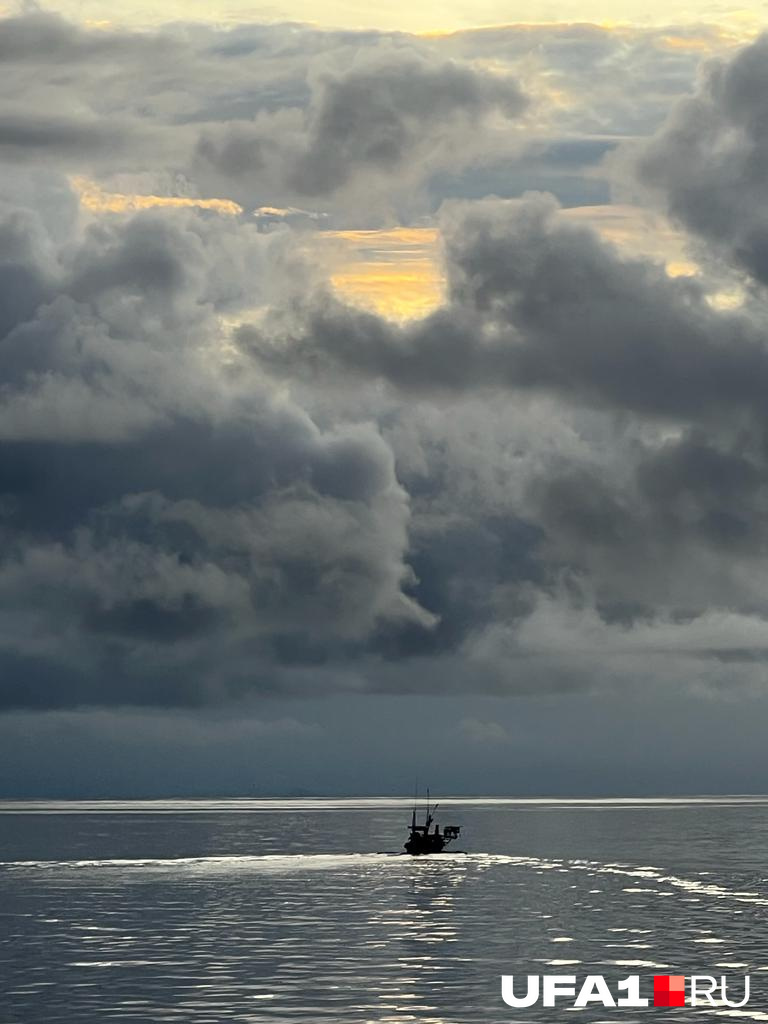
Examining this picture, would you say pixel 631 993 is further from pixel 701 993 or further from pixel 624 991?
pixel 701 993

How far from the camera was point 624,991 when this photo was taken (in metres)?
92.1

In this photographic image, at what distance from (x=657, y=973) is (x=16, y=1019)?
3985cm

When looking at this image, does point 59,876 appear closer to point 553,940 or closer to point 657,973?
point 553,940

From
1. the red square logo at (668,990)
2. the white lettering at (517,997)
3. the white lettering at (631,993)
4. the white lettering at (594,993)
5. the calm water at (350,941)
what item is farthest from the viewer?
the red square logo at (668,990)

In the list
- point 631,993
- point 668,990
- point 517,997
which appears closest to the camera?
point 517,997

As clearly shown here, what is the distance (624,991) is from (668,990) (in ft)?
8.61

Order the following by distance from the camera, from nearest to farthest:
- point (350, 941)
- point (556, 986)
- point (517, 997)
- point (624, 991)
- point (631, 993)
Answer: point (517, 997)
point (631, 993)
point (624, 991)
point (556, 986)
point (350, 941)

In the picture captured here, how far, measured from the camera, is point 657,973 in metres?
99.2

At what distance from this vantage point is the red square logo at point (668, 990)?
290ft

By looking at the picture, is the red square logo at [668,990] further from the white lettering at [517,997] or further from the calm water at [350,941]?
the white lettering at [517,997]

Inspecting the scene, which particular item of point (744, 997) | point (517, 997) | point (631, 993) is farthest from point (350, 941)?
point (744, 997)

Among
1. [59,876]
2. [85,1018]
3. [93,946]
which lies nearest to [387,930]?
[93,946]

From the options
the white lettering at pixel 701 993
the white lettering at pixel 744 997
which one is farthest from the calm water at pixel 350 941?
the white lettering at pixel 701 993

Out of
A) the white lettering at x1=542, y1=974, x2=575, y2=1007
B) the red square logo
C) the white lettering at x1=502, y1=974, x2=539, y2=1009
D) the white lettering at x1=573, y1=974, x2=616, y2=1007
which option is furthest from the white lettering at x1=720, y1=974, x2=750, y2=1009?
the white lettering at x1=502, y1=974, x2=539, y2=1009
